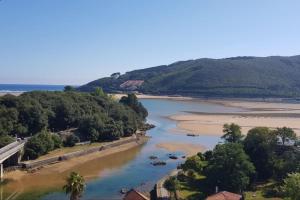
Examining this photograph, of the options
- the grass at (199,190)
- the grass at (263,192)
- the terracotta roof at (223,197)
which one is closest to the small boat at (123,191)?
the grass at (199,190)

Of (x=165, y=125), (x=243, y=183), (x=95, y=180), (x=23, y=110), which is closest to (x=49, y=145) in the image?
(x=23, y=110)

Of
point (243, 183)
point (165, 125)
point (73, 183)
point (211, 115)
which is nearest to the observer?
point (73, 183)

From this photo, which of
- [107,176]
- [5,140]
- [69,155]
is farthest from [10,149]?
[107,176]

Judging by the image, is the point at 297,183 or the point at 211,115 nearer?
the point at 297,183

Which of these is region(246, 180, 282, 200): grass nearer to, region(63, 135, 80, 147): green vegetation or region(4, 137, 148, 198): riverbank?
region(4, 137, 148, 198): riverbank

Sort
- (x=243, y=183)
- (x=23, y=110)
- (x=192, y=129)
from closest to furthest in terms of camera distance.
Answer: (x=243, y=183) < (x=23, y=110) < (x=192, y=129)

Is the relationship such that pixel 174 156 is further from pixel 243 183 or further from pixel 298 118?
pixel 298 118

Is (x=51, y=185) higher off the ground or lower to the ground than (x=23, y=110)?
lower
